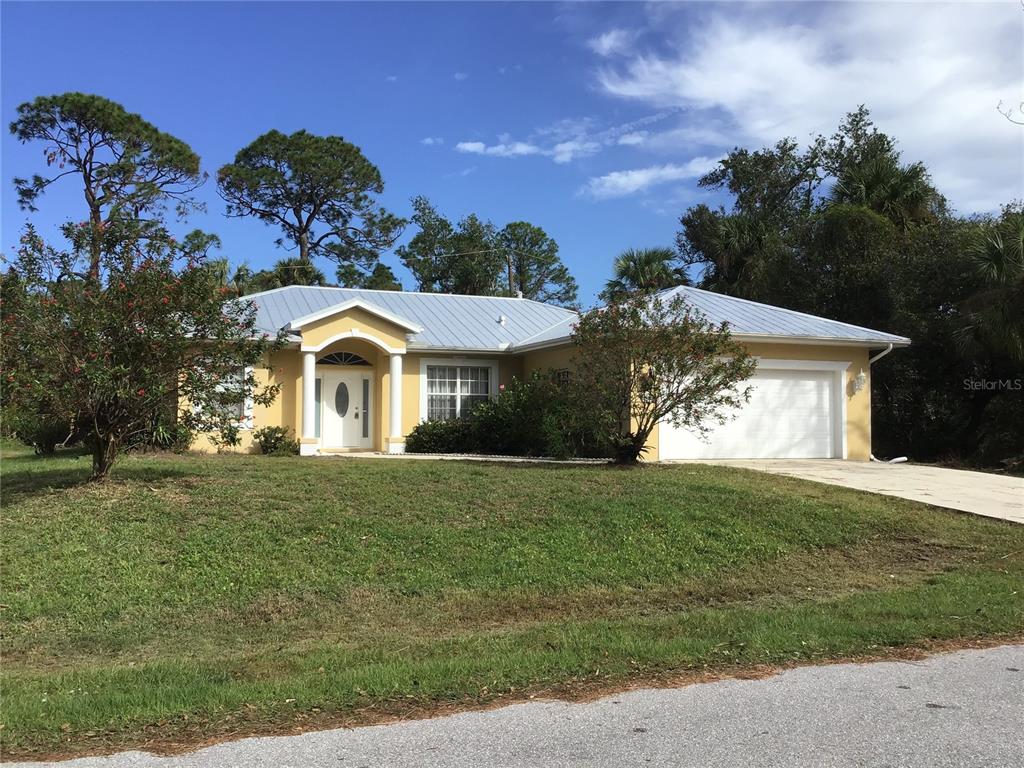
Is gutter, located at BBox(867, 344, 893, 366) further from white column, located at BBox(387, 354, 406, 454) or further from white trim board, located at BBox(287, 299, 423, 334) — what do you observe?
white column, located at BBox(387, 354, 406, 454)

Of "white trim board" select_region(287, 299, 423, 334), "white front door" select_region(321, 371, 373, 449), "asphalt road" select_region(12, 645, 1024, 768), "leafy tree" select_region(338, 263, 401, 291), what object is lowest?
"asphalt road" select_region(12, 645, 1024, 768)

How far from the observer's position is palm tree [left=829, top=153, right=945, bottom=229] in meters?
26.8

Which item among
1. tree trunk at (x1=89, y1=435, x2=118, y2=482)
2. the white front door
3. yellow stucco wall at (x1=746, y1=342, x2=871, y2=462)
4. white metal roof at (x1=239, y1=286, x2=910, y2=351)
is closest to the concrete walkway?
yellow stucco wall at (x1=746, y1=342, x2=871, y2=462)

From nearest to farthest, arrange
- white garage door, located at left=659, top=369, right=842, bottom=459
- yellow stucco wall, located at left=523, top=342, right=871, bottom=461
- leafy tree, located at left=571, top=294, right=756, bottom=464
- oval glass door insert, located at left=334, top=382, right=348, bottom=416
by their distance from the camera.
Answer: leafy tree, located at left=571, top=294, right=756, bottom=464, white garage door, located at left=659, top=369, right=842, bottom=459, yellow stucco wall, located at left=523, top=342, right=871, bottom=461, oval glass door insert, located at left=334, top=382, right=348, bottom=416

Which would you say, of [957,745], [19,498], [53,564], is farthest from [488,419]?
[957,745]

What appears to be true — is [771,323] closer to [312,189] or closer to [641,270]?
[641,270]

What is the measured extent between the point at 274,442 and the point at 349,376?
2.83m

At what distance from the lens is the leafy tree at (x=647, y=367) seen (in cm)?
1351

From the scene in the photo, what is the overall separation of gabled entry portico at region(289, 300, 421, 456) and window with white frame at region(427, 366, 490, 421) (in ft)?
3.76

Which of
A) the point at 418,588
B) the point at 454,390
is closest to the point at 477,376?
the point at 454,390

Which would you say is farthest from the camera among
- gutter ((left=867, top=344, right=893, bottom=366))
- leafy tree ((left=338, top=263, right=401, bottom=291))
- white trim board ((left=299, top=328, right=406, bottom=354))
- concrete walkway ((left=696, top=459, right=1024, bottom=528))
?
leafy tree ((left=338, top=263, right=401, bottom=291))

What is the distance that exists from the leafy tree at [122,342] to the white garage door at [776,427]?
1017 cm

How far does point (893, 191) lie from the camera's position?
27062 millimetres

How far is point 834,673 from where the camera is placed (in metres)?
5.67
